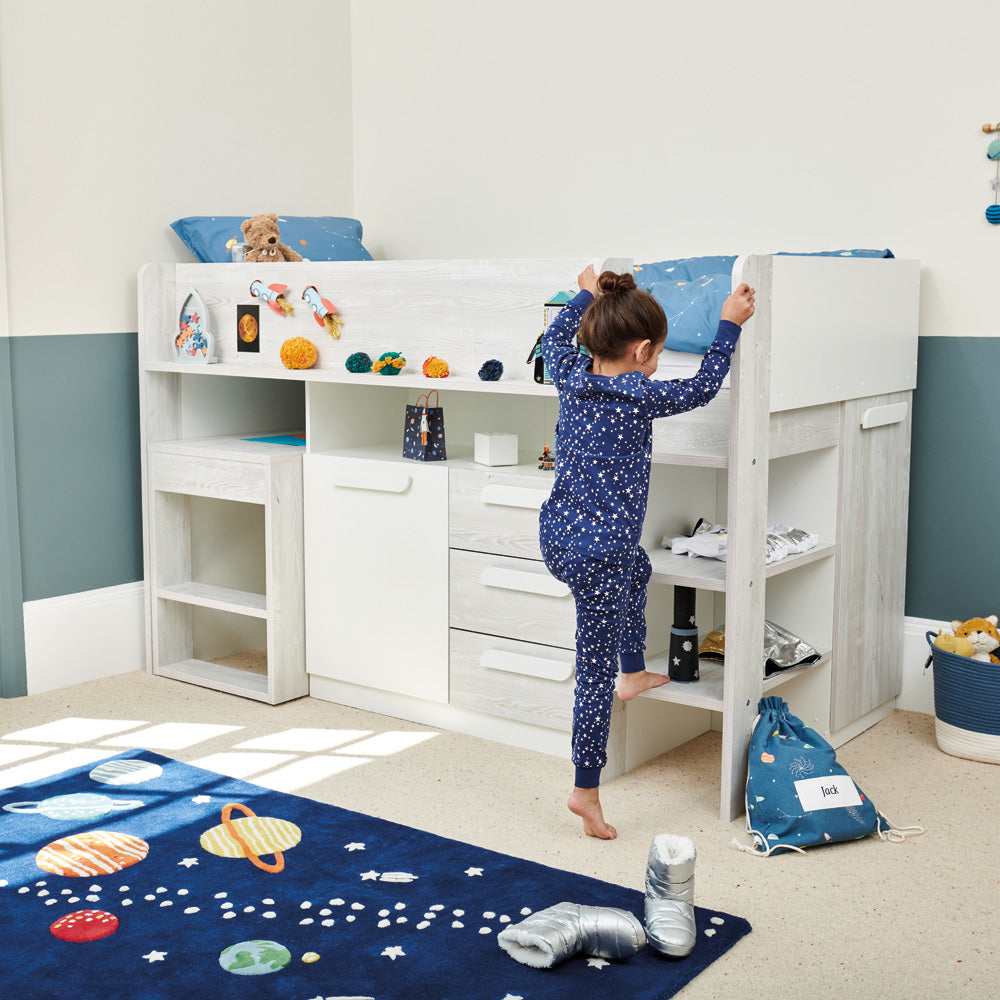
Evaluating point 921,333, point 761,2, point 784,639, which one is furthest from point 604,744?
point 761,2

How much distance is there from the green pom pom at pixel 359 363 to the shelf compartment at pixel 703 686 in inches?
36.2

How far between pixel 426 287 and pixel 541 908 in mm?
1364

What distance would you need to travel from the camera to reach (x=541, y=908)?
1854 mm

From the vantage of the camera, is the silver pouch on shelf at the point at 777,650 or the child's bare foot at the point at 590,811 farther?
the silver pouch on shelf at the point at 777,650

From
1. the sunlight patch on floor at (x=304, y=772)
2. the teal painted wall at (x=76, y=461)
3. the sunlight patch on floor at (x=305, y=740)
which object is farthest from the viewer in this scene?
the teal painted wall at (x=76, y=461)

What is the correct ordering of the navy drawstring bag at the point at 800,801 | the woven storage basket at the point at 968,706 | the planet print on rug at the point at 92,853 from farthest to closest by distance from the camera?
the woven storage basket at the point at 968,706 < the navy drawstring bag at the point at 800,801 < the planet print on rug at the point at 92,853

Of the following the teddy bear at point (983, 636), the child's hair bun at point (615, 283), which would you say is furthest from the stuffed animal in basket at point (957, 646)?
the child's hair bun at point (615, 283)

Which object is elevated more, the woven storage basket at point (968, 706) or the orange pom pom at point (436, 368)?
the orange pom pom at point (436, 368)

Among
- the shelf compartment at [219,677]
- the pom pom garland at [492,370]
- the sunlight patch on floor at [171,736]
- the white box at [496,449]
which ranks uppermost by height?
the pom pom garland at [492,370]

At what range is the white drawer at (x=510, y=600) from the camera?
2479 mm

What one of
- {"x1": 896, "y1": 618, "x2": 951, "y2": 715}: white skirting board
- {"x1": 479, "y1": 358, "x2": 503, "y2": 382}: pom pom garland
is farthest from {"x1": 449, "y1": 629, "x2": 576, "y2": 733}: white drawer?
{"x1": 896, "y1": 618, "x2": 951, "y2": 715}: white skirting board

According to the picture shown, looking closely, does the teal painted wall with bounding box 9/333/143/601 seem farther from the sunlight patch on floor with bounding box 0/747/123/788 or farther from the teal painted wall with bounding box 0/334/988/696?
the sunlight patch on floor with bounding box 0/747/123/788

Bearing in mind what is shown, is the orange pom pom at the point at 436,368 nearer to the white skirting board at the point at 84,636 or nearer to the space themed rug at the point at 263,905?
the space themed rug at the point at 263,905

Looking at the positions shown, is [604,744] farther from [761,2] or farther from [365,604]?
[761,2]
